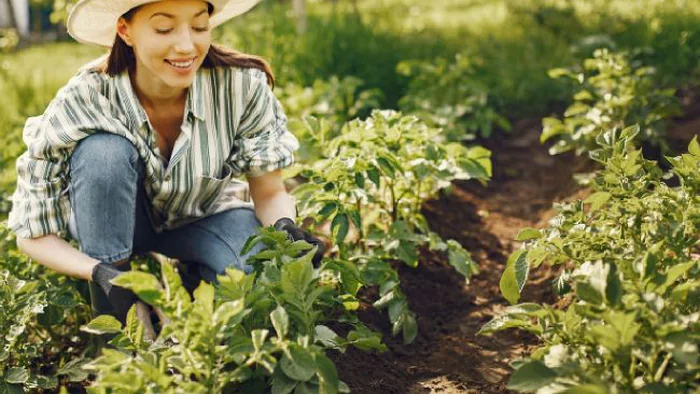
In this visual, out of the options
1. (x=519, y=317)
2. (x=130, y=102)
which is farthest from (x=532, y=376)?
(x=130, y=102)

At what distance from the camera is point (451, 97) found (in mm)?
3961

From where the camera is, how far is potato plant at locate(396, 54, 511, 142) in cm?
376

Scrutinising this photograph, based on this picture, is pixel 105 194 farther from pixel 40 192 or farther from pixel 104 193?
pixel 40 192

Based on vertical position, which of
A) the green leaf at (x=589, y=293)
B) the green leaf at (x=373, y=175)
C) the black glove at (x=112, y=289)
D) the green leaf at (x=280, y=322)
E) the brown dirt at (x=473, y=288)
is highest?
the green leaf at (x=589, y=293)

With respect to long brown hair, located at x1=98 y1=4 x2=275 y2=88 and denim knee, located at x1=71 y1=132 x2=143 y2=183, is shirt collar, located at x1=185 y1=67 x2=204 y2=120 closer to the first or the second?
long brown hair, located at x1=98 y1=4 x2=275 y2=88

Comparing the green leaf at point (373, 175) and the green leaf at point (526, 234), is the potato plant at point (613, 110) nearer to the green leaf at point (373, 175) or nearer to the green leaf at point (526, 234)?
the green leaf at point (373, 175)

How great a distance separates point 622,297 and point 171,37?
1.20 meters

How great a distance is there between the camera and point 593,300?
1.62 meters

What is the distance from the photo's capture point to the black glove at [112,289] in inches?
83.7

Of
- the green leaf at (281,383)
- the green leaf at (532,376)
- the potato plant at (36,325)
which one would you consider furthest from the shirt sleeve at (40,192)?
the green leaf at (532,376)

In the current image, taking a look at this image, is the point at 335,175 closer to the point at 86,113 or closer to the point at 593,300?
the point at 86,113

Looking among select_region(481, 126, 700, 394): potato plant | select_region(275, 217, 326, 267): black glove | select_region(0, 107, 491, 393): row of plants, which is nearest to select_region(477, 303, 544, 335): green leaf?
select_region(481, 126, 700, 394): potato plant

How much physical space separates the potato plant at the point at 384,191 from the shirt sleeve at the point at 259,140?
100mm

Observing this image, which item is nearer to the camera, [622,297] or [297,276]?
[622,297]
